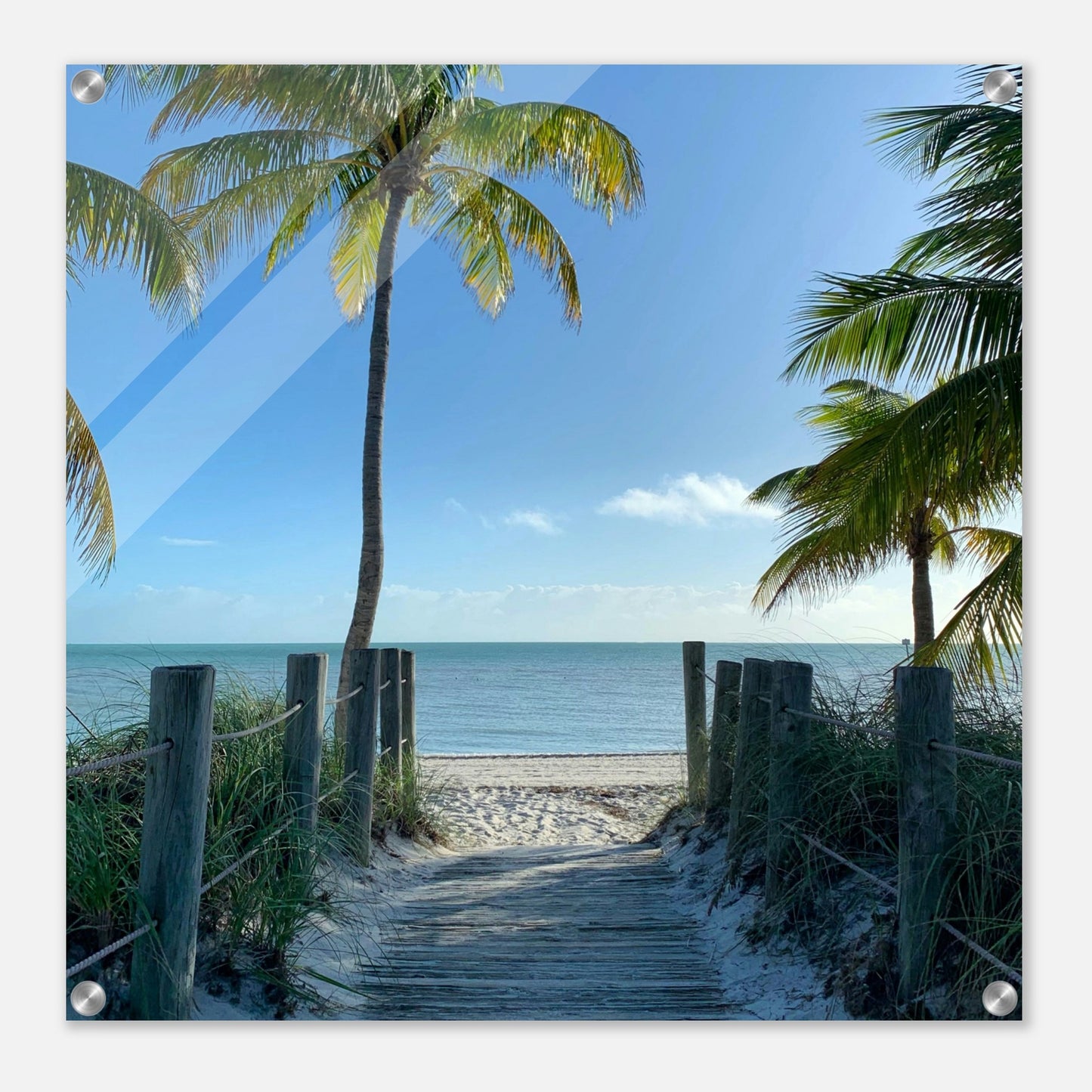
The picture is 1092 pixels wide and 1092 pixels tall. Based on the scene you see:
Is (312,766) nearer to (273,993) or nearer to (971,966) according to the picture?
(273,993)

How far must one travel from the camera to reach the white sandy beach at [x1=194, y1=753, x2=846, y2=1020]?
8.65 feet

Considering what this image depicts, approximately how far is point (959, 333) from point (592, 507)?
7.27ft

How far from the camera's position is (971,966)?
7.63 feet

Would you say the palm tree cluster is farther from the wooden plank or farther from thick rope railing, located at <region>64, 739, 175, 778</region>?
thick rope railing, located at <region>64, 739, 175, 778</region>

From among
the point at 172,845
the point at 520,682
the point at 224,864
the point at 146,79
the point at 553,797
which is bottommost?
the point at 553,797

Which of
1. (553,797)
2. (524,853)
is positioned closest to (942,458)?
(524,853)

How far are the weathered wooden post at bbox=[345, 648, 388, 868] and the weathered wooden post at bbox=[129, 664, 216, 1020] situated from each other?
1782mm

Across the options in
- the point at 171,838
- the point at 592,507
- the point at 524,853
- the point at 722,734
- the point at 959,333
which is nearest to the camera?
the point at 171,838

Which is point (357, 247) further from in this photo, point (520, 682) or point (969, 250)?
point (520, 682)

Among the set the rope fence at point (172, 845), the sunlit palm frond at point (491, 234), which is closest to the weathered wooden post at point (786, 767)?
the rope fence at point (172, 845)

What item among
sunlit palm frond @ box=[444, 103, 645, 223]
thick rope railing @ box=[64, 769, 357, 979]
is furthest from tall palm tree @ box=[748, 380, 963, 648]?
thick rope railing @ box=[64, 769, 357, 979]

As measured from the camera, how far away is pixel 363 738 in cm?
414

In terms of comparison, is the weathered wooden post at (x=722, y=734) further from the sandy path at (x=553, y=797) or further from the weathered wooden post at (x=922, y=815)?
the weathered wooden post at (x=922, y=815)

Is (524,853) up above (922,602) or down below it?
below
